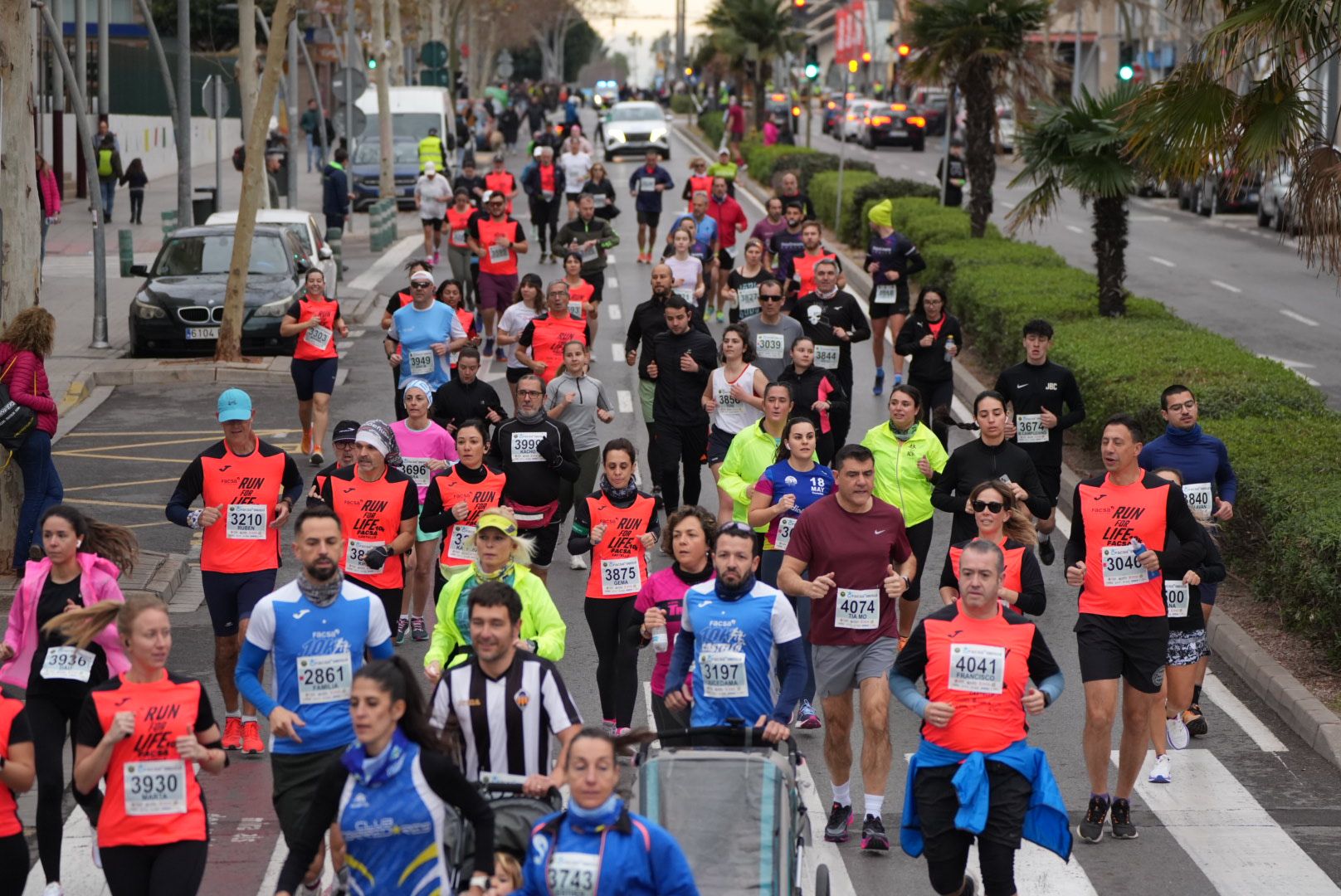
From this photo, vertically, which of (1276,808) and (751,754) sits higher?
(751,754)

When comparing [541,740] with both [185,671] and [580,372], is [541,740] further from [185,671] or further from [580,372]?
[580,372]

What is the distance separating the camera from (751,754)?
22.5 feet

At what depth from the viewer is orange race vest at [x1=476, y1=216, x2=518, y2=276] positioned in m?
21.4

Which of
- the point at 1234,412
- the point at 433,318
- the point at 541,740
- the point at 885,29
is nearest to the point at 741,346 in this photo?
the point at 433,318

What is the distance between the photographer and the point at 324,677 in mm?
7512

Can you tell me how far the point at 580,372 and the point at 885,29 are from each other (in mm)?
140935

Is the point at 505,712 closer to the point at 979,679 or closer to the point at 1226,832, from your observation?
the point at 979,679

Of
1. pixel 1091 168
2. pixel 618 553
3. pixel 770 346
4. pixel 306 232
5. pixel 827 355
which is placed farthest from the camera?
pixel 306 232

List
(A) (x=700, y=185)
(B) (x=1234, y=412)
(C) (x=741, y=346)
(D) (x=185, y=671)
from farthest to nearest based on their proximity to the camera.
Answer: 1. (A) (x=700, y=185)
2. (B) (x=1234, y=412)
3. (C) (x=741, y=346)
4. (D) (x=185, y=671)

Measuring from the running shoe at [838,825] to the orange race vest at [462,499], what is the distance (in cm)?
283

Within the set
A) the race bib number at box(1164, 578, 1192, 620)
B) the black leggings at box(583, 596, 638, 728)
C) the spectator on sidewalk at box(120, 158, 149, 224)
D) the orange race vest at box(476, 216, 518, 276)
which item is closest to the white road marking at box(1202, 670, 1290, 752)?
the race bib number at box(1164, 578, 1192, 620)

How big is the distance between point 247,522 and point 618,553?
6.72 ft

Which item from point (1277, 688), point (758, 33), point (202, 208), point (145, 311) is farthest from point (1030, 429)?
point (758, 33)

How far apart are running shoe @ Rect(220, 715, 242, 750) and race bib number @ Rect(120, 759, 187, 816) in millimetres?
3284
